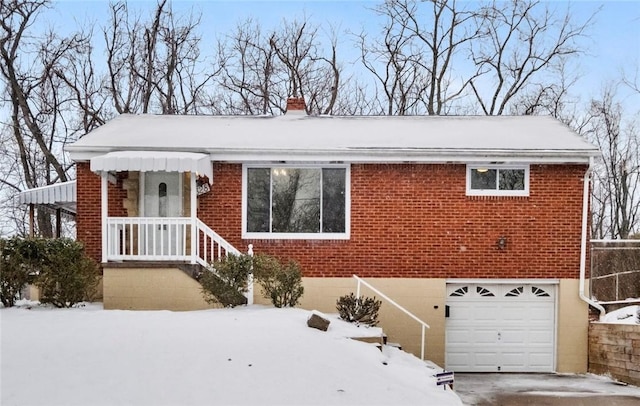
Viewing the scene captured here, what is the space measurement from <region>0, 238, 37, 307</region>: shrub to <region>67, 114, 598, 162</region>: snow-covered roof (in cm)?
247

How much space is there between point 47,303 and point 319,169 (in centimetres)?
588

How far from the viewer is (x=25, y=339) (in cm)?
771

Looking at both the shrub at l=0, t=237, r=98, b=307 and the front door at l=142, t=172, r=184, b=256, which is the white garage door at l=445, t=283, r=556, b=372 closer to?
the front door at l=142, t=172, r=184, b=256

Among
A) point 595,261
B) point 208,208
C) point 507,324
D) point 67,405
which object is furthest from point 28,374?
point 595,261

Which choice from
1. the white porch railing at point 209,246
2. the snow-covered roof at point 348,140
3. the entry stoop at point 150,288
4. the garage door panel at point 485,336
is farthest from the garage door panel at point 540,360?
the entry stoop at point 150,288

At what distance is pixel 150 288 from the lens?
11.1 m

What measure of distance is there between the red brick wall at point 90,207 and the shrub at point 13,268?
1868mm

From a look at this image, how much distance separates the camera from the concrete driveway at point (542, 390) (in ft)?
32.4

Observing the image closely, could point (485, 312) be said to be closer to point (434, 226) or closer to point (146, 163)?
point (434, 226)

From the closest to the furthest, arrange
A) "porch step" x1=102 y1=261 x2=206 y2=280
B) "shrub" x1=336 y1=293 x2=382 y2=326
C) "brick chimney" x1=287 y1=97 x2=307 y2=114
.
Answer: "shrub" x1=336 y1=293 x2=382 y2=326 < "porch step" x1=102 y1=261 x2=206 y2=280 < "brick chimney" x1=287 y1=97 x2=307 y2=114

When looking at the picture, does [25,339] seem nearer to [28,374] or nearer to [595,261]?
[28,374]

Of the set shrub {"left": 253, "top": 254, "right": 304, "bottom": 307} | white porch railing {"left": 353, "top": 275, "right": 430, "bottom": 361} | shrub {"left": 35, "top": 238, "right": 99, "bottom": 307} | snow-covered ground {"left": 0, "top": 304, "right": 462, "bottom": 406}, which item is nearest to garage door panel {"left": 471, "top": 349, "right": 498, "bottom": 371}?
white porch railing {"left": 353, "top": 275, "right": 430, "bottom": 361}

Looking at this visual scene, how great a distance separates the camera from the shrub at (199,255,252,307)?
1027 cm

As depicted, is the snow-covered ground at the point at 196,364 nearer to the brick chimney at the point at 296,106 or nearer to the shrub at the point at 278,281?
the shrub at the point at 278,281
